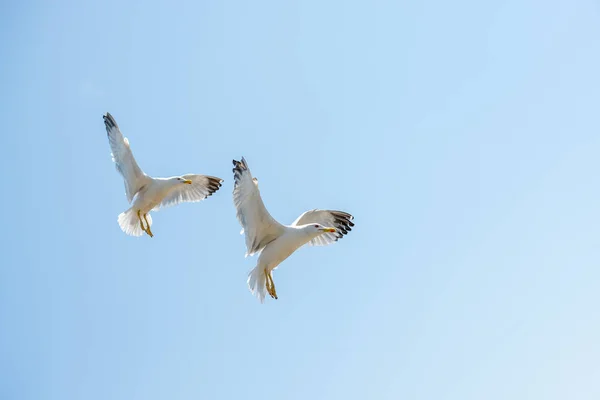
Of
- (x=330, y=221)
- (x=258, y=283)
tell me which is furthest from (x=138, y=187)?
(x=258, y=283)

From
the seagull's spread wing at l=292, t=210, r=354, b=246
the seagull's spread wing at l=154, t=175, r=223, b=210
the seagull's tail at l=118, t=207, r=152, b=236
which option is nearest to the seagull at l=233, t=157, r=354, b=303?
the seagull's spread wing at l=292, t=210, r=354, b=246

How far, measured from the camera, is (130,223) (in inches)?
732

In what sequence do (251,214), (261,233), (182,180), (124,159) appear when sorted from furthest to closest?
(182,180) → (124,159) → (261,233) → (251,214)

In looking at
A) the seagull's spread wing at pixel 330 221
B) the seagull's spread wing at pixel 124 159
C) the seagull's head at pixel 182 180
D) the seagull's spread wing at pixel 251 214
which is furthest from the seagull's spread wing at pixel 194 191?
the seagull's spread wing at pixel 251 214

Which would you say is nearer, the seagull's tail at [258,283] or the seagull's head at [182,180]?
the seagull's tail at [258,283]

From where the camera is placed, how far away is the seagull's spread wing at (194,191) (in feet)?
62.3

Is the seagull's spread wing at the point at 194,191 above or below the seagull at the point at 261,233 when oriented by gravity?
above

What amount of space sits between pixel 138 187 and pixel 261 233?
4147mm

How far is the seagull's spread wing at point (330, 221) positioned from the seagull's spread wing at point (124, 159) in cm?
364

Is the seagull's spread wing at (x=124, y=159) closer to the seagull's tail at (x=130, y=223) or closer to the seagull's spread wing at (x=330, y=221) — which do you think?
the seagull's tail at (x=130, y=223)

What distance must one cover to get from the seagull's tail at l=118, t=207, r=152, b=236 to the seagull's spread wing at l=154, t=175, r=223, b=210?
54 centimetres

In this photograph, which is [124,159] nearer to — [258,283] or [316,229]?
[258,283]

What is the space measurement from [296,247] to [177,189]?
16.5ft

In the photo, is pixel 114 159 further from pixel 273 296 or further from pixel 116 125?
pixel 273 296
